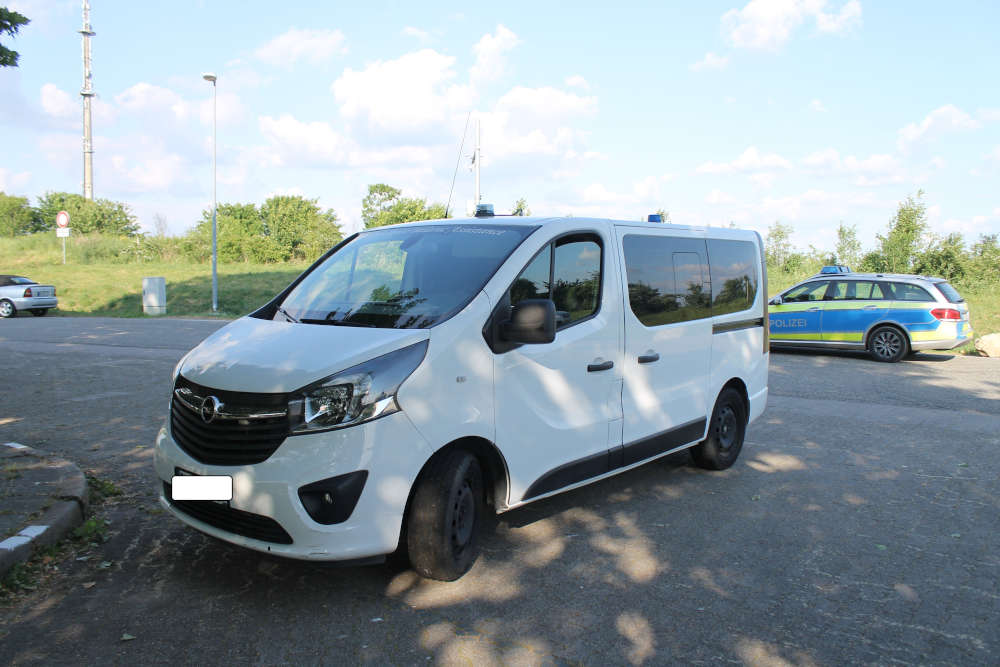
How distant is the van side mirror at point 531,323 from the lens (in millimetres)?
3936

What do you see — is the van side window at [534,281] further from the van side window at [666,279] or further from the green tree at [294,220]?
the green tree at [294,220]

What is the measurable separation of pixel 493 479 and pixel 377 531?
0.84m

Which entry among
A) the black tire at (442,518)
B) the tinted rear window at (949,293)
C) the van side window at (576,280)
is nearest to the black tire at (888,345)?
the tinted rear window at (949,293)

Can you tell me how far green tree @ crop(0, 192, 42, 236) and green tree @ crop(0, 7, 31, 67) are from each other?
9057cm

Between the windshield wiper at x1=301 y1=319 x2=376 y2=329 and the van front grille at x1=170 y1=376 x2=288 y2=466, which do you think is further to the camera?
the windshield wiper at x1=301 y1=319 x2=376 y2=329

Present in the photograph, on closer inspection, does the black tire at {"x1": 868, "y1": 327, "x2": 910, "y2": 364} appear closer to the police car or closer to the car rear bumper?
the police car

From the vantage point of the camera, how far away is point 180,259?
47031 millimetres

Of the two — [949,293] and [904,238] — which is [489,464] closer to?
[949,293]

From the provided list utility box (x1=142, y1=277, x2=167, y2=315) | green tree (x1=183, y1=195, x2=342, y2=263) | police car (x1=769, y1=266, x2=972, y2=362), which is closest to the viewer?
police car (x1=769, y1=266, x2=972, y2=362)

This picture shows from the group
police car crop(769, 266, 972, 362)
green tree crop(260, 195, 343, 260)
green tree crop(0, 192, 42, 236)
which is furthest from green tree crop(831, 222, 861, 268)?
green tree crop(0, 192, 42, 236)

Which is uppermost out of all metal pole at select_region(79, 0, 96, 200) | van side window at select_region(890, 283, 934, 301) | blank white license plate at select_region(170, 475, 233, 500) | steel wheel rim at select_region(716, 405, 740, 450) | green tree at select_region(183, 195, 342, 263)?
metal pole at select_region(79, 0, 96, 200)

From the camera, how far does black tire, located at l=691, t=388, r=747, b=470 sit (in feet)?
20.0

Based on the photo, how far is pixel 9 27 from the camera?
257 inches

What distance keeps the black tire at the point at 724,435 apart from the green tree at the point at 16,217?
311 feet
